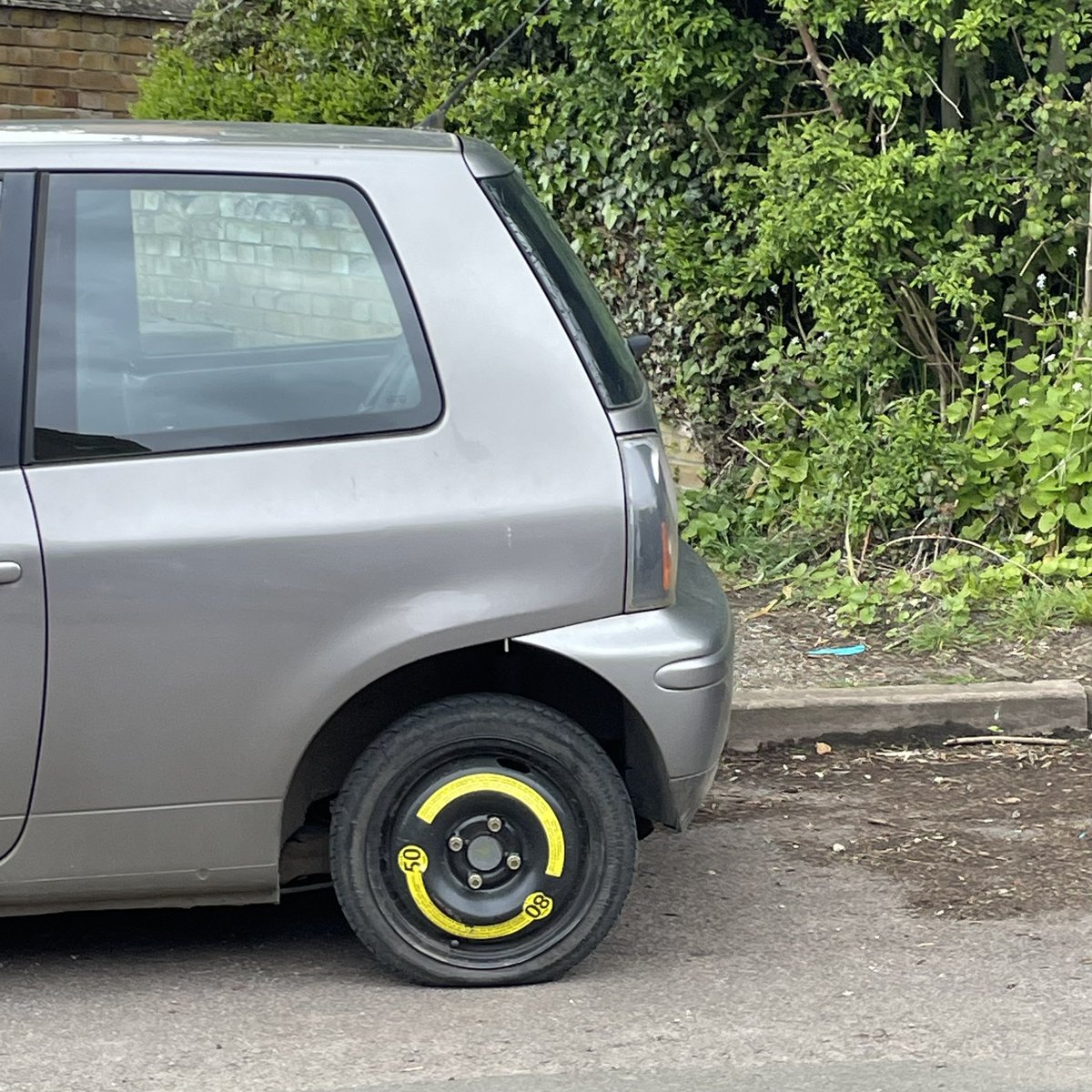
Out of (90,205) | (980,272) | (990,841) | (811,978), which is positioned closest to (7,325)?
(90,205)

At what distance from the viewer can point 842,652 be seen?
630 cm

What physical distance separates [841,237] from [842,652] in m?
1.76

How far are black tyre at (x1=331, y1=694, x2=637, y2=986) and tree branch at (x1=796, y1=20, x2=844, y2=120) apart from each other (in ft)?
13.7

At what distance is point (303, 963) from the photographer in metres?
3.97

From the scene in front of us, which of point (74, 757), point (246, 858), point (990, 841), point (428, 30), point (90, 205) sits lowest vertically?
point (990, 841)

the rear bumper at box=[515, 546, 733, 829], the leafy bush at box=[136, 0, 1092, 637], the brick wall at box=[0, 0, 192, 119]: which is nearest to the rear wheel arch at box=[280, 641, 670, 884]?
the rear bumper at box=[515, 546, 733, 829]

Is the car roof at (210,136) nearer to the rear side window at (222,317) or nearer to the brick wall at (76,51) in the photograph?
the rear side window at (222,317)

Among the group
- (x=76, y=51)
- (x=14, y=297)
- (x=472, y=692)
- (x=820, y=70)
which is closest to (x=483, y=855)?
(x=472, y=692)

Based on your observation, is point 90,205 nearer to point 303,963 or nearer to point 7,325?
point 7,325

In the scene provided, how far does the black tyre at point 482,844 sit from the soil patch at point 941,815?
1.01 metres

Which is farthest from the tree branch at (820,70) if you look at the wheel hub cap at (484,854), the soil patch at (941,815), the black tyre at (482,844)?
the wheel hub cap at (484,854)

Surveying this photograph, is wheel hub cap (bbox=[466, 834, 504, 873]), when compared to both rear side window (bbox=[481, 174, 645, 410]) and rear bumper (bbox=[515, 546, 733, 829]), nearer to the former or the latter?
rear bumper (bbox=[515, 546, 733, 829])

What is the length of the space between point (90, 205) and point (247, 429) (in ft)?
1.84

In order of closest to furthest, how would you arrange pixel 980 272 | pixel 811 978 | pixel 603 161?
pixel 811 978 → pixel 980 272 → pixel 603 161
